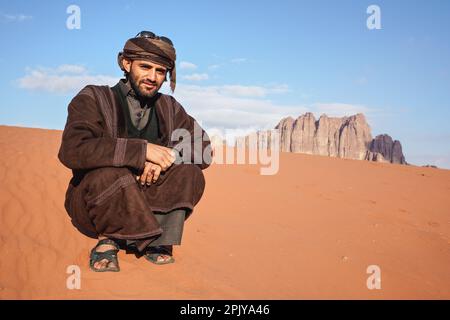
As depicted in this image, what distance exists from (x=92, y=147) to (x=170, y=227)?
905 millimetres

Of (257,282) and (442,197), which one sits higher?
(442,197)

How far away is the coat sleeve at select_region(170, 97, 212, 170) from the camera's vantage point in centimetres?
339

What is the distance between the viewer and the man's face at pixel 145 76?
321cm

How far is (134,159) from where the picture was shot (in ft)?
9.64

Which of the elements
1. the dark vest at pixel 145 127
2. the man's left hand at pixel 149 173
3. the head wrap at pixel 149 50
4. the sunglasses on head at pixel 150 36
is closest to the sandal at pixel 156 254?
the man's left hand at pixel 149 173

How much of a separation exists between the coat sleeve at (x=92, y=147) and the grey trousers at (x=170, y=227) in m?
0.51

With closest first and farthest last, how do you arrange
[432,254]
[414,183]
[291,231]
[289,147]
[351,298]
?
[351,298] < [432,254] < [291,231] < [414,183] < [289,147]

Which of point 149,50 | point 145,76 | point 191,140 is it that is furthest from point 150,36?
point 191,140

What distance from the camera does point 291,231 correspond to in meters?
4.89

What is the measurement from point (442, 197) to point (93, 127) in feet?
26.3

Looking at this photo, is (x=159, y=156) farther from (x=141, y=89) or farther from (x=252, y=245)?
(x=252, y=245)
